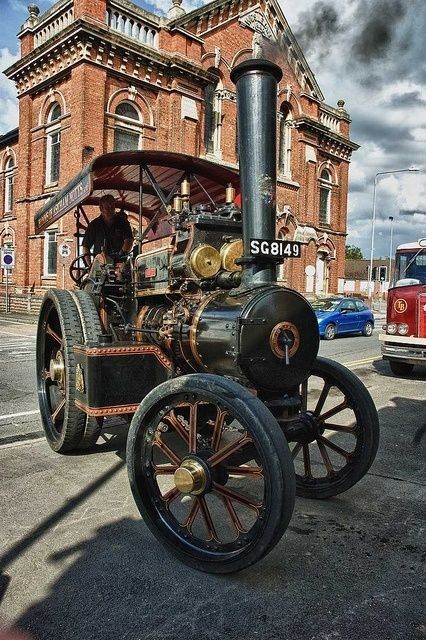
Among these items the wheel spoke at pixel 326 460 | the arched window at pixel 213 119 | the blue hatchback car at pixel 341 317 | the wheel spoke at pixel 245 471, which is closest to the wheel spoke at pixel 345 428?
the wheel spoke at pixel 326 460

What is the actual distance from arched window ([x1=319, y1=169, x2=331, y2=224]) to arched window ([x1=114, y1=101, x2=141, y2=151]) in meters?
11.4

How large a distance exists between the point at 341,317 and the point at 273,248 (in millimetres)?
14181

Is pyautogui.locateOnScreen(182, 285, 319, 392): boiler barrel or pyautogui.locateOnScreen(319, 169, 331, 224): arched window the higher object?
pyautogui.locateOnScreen(319, 169, 331, 224): arched window

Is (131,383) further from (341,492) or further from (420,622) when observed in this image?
(420,622)

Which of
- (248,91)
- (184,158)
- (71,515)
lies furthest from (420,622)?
(184,158)

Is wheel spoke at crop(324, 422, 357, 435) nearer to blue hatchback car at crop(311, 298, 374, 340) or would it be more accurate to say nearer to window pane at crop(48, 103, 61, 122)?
blue hatchback car at crop(311, 298, 374, 340)

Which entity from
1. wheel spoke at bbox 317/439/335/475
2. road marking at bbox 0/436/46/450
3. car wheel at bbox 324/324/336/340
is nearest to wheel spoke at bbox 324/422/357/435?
wheel spoke at bbox 317/439/335/475

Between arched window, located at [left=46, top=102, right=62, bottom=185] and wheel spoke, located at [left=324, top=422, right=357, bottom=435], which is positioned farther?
arched window, located at [left=46, top=102, right=62, bottom=185]

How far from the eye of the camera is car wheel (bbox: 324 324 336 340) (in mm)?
16502

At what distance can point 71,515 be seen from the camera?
3475 millimetres

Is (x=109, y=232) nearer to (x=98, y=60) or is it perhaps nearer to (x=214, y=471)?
(x=214, y=471)

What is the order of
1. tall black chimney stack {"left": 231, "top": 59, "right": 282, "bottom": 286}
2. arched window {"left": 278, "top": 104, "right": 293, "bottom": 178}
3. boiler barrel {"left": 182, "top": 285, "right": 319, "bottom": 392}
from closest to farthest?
1. boiler barrel {"left": 182, "top": 285, "right": 319, "bottom": 392}
2. tall black chimney stack {"left": 231, "top": 59, "right": 282, "bottom": 286}
3. arched window {"left": 278, "top": 104, "right": 293, "bottom": 178}

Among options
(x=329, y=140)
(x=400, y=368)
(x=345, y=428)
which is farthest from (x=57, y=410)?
(x=329, y=140)

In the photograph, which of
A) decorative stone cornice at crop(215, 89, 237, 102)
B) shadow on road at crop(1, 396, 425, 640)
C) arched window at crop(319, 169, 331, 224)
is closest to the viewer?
shadow on road at crop(1, 396, 425, 640)
